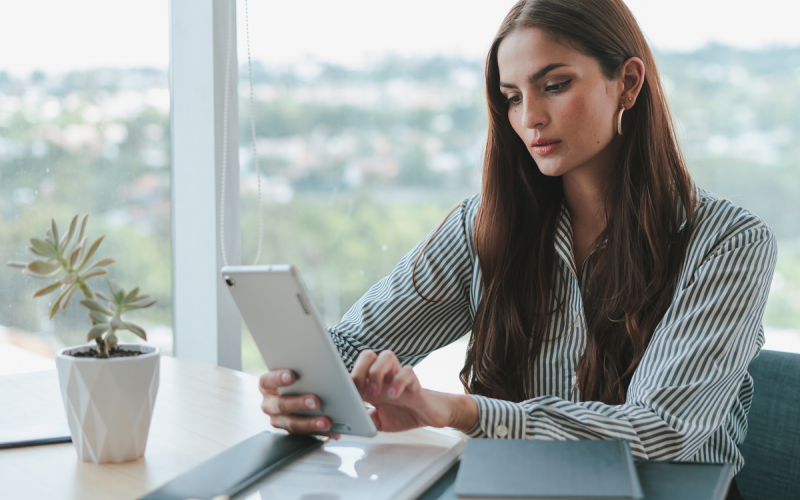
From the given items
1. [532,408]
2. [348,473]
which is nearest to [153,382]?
[348,473]

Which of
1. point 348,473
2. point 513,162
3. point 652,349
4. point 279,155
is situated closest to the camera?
point 348,473

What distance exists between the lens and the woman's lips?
1.20 metres

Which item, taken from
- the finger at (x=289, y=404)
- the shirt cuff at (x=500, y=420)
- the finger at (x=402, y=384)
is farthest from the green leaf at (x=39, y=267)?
the shirt cuff at (x=500, y=420)

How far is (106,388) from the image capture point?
74 centimetres

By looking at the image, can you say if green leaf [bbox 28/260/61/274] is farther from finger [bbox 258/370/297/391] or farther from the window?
the window

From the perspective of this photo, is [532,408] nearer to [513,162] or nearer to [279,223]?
[513,162]

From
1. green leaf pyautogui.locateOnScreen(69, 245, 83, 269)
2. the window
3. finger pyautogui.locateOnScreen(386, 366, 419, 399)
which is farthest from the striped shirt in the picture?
the window

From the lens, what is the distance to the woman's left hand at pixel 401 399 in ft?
2.77

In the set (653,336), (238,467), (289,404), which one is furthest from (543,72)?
(238,467)

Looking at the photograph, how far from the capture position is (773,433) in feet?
3.47

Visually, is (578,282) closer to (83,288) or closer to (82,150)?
(83,288)

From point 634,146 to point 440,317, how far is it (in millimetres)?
498

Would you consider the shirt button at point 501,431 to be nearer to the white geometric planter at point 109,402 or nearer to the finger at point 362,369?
the finger at point 362,369

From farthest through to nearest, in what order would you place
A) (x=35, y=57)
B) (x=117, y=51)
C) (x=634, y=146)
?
(x=117, y=51) → (x=35, y=57) → (x=634, y=146)
